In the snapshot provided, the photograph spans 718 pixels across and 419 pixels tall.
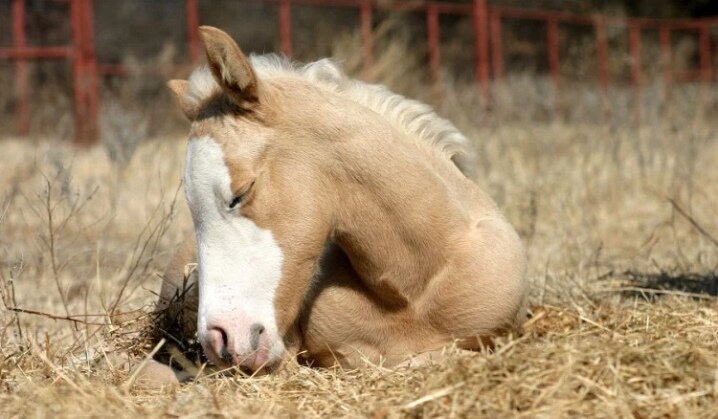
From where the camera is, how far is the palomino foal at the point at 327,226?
3109mm

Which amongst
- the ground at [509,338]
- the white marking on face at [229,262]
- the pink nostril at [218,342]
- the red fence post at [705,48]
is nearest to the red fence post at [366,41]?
the ground at [509,338]

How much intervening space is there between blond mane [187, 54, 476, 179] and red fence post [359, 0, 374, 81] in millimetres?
6462

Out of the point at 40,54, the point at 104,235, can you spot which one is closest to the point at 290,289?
the point at 104,235

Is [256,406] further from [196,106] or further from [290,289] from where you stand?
[196,106]

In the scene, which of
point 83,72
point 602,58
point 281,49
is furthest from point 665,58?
point 83,72

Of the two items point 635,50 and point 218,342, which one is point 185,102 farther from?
point 635,50

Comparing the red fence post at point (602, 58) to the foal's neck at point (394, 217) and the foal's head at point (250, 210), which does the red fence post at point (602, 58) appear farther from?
the foal's head at point (250, 210)

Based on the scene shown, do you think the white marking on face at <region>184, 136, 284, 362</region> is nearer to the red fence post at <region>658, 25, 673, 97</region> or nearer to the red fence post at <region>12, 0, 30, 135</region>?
the red fence post at <region>12, 0, 30, 135</region>

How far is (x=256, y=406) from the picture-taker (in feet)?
9.27

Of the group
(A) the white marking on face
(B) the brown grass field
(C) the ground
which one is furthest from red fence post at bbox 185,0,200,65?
(A) the white marking on face

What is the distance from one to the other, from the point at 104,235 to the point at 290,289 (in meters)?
3.55

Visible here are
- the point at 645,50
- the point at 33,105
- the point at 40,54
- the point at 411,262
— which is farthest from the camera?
the point at 645,50

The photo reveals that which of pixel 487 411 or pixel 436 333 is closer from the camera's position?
pixel 487 411

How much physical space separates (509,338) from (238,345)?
0.81m
